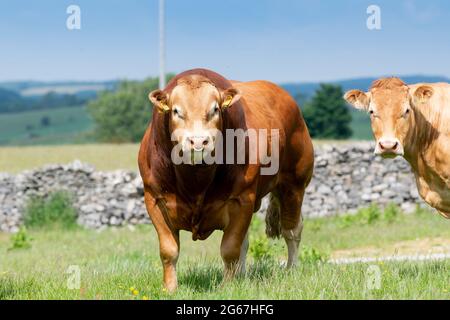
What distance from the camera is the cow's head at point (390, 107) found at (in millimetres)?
6656

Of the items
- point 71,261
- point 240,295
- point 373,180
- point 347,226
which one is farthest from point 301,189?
point 373,180

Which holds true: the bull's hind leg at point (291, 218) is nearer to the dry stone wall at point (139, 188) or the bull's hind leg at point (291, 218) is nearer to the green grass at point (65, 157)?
the dry stone wall at point (139, 188)

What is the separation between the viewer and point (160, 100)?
20.4 feet

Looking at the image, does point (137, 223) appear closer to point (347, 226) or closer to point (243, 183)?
point (347, 226)

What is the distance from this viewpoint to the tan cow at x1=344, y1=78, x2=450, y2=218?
6.88 m

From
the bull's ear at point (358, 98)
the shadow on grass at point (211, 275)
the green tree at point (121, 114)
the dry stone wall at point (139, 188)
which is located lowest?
the green tree at point (121, 114)

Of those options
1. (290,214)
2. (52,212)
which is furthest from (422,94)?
(52,212)

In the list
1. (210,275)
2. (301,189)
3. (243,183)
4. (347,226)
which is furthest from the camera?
(347,226)

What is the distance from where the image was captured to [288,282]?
684 centimetres

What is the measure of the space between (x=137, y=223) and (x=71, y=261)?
606 cm

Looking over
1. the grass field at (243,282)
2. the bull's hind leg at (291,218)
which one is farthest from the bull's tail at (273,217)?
the grass field at (243,282)

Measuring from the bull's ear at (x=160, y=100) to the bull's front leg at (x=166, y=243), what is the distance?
91 centimetres

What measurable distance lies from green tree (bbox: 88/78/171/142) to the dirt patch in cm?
5794

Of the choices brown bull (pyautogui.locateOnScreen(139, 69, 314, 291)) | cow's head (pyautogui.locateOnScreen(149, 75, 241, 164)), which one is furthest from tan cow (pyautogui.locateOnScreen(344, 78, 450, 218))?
cow's head (pyautogui.locateOnScreen(149, 75, 241, 164))
